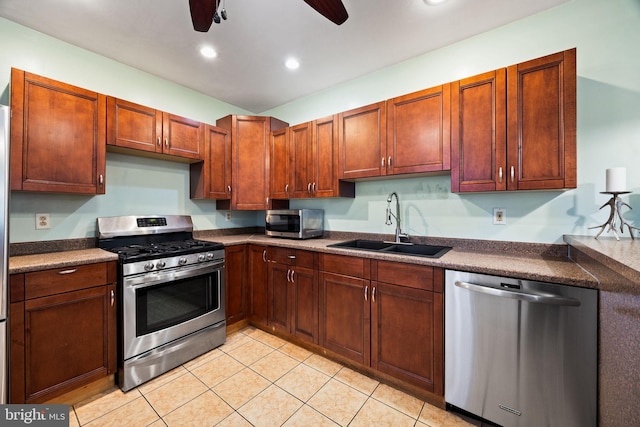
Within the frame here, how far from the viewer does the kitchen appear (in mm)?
1638

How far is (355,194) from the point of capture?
9.08ft

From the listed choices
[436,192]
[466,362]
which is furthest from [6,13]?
[466,362]

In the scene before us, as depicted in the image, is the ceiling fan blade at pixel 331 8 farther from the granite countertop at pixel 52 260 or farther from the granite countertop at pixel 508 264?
the granite countertop at pixel 52 260

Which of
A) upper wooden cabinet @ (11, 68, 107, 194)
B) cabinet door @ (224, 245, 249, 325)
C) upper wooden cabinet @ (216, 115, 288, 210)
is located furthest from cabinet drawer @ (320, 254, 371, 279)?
upper wooden cabinet @ (11, 68, 107, 194)

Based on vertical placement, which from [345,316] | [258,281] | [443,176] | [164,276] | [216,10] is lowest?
[345,316]

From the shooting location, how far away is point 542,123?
5.28 ft

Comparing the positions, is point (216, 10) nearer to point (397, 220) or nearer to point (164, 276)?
point (164, 276)

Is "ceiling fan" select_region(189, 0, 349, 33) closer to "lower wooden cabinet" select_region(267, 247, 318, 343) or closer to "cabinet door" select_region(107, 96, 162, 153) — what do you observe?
"cabinet door" select_region(107, 96, 162, 153)

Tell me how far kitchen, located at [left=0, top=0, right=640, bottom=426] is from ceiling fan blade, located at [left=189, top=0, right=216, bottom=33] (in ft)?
5.12

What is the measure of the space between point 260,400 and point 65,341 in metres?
1.32

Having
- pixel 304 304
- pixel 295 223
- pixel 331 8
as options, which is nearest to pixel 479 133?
pixel 331 8

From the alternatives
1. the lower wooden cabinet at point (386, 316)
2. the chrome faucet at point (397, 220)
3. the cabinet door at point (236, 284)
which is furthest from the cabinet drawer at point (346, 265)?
the cabinet door at point (236, 284)

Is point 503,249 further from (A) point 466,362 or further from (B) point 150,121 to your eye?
(B) point 150,121

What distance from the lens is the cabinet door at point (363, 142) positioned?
225 centimetres
